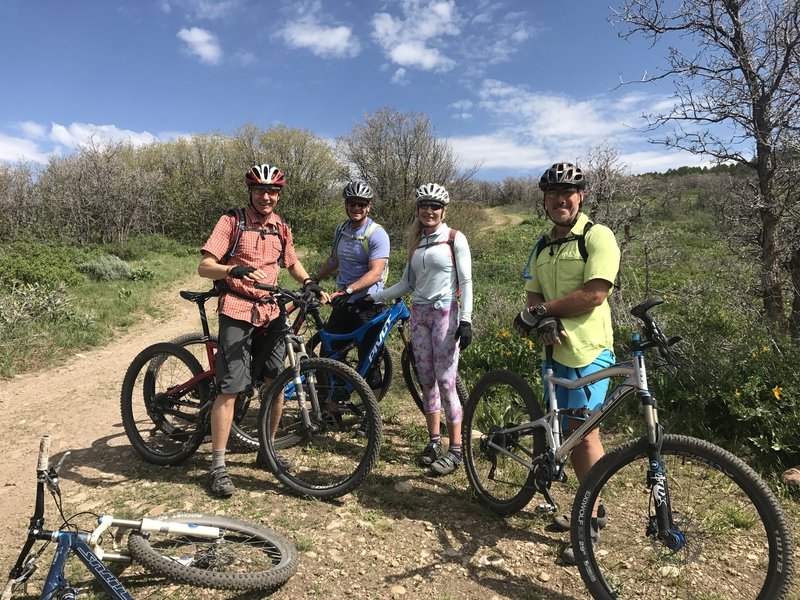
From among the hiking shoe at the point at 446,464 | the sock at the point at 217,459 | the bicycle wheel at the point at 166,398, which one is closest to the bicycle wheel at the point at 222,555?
the sock at the point at 217,459

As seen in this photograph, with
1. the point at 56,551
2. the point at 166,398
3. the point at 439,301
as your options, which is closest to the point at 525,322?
the point at 439,301

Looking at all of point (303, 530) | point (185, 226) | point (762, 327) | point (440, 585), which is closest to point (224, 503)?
point (303, 530)

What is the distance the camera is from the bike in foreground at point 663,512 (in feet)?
7.44

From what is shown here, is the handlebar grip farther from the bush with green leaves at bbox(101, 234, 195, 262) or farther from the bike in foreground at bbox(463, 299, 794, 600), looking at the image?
the bush with green leaves at bbox(101, 234, 195, 262)

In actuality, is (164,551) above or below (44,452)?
below

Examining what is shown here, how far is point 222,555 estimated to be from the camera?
2.73 metres

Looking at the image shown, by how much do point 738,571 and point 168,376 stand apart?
4405 mm

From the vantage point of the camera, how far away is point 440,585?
284 centimetres

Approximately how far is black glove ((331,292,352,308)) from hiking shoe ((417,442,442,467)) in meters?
1.52

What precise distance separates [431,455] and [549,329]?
5.95 feet

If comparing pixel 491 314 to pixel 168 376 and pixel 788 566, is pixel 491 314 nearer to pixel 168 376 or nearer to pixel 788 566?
pixel 168 376

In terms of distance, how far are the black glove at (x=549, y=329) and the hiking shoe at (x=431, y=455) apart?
1.65m

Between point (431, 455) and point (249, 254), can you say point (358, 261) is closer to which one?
point (249, 254)

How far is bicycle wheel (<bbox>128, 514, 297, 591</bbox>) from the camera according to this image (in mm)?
2492
